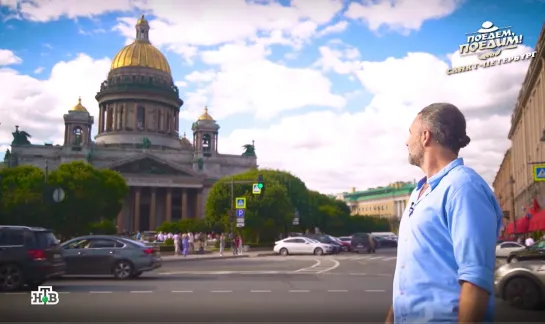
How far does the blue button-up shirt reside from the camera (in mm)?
2666

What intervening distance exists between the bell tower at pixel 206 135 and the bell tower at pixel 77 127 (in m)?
17.4

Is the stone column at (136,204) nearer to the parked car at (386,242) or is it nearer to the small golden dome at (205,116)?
the small golden dome at (205,116)

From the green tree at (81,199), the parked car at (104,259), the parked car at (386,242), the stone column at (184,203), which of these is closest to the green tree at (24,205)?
the green tree at (81,199)

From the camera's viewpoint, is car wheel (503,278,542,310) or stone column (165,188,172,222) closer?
car wheel (503,278,542,310)

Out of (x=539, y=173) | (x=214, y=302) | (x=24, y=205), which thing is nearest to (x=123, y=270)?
(x=214, y=302)

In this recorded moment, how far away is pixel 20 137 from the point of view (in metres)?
87.5

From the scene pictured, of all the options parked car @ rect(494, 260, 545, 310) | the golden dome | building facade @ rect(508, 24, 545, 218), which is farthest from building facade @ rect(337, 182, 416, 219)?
parked car @ rect(494, 260, 545, 310)

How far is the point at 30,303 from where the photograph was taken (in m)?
11.5

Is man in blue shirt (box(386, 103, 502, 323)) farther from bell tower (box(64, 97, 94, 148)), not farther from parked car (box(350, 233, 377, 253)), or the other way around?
bell tower (box(64, 97, 94, 148))

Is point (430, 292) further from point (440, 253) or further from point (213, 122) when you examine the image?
point (213, 122)

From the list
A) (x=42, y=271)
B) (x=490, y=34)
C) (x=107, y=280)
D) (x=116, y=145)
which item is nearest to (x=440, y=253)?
(x=490, y=34)

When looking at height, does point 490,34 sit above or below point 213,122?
below

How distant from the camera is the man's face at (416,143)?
322 cm

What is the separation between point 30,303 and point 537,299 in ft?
34.4
